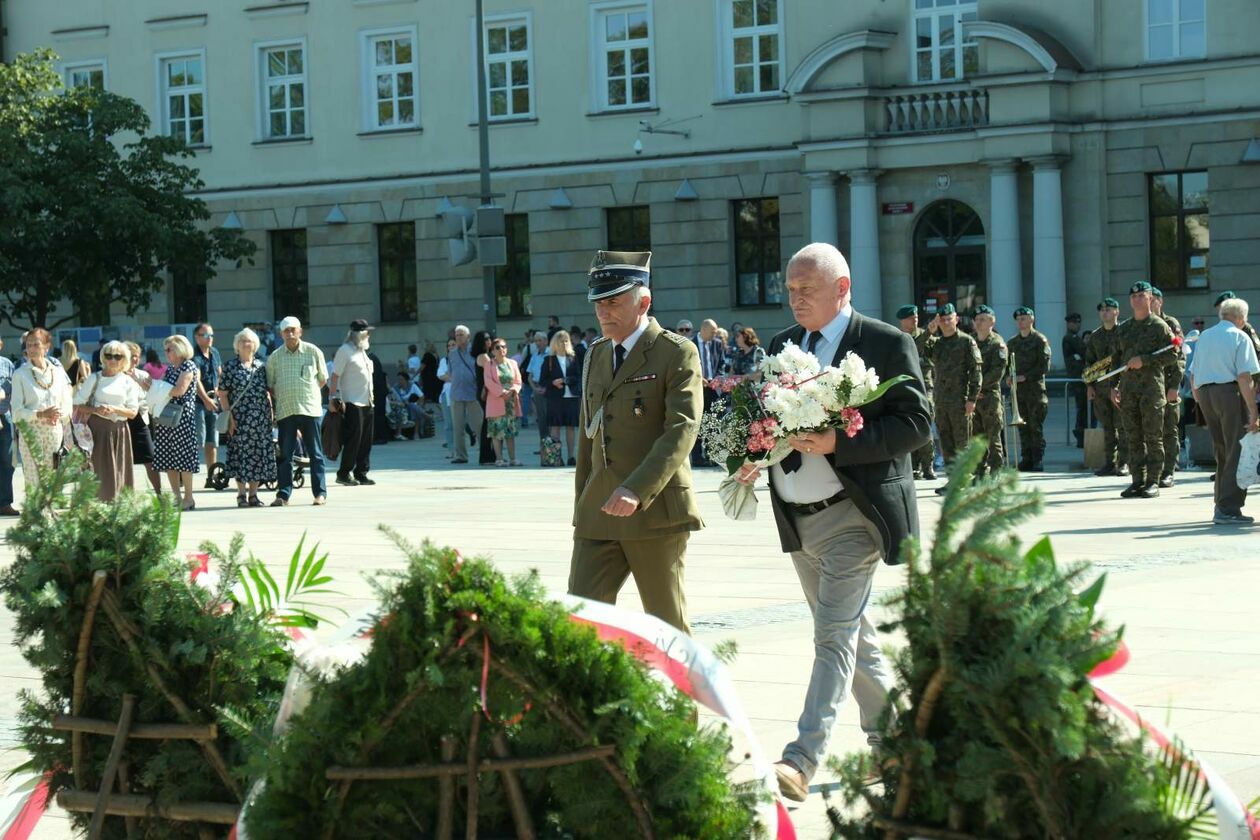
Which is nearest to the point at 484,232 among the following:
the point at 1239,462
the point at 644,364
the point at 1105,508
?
the point at 1105,508

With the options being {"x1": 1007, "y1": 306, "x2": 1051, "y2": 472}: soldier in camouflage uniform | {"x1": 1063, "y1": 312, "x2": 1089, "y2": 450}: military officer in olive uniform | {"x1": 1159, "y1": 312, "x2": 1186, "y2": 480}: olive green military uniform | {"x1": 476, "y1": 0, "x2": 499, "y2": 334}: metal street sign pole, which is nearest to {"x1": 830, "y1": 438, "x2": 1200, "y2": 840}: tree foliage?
Answer: {"x1": 1159, "y1": 312, "x2": 1186, "y2": 480}: olive green military uniform

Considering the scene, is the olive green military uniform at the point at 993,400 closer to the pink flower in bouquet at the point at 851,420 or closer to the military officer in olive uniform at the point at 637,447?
the military officer in olive uniform at the point at 637,447

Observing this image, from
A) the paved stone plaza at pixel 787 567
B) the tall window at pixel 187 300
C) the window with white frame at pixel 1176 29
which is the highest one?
the window with white frame at pixel 1176 29

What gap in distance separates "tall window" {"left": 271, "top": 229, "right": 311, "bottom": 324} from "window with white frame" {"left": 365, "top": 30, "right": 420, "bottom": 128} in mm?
3490

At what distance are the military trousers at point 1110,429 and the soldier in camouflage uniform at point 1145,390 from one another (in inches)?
84.4

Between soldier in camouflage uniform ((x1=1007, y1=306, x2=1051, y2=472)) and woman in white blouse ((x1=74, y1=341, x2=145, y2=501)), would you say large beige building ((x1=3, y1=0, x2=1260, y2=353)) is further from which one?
woman in white blouse ((x1=74, y1=341, x2=145, y2=501))

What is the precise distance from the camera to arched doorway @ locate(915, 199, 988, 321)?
3559cm

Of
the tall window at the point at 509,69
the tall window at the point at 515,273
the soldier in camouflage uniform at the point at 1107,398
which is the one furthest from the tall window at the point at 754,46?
the soldier in camouflage uniform at the point at 1107,398

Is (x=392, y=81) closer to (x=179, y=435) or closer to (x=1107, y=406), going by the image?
(x=179, y=435)

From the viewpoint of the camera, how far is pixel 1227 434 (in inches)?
584

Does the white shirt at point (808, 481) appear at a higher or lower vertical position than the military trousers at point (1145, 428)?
higher

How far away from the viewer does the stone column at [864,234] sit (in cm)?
3566

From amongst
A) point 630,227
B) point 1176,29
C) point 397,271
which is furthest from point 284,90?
point 1176,29

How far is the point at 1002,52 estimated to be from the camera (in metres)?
33.8
